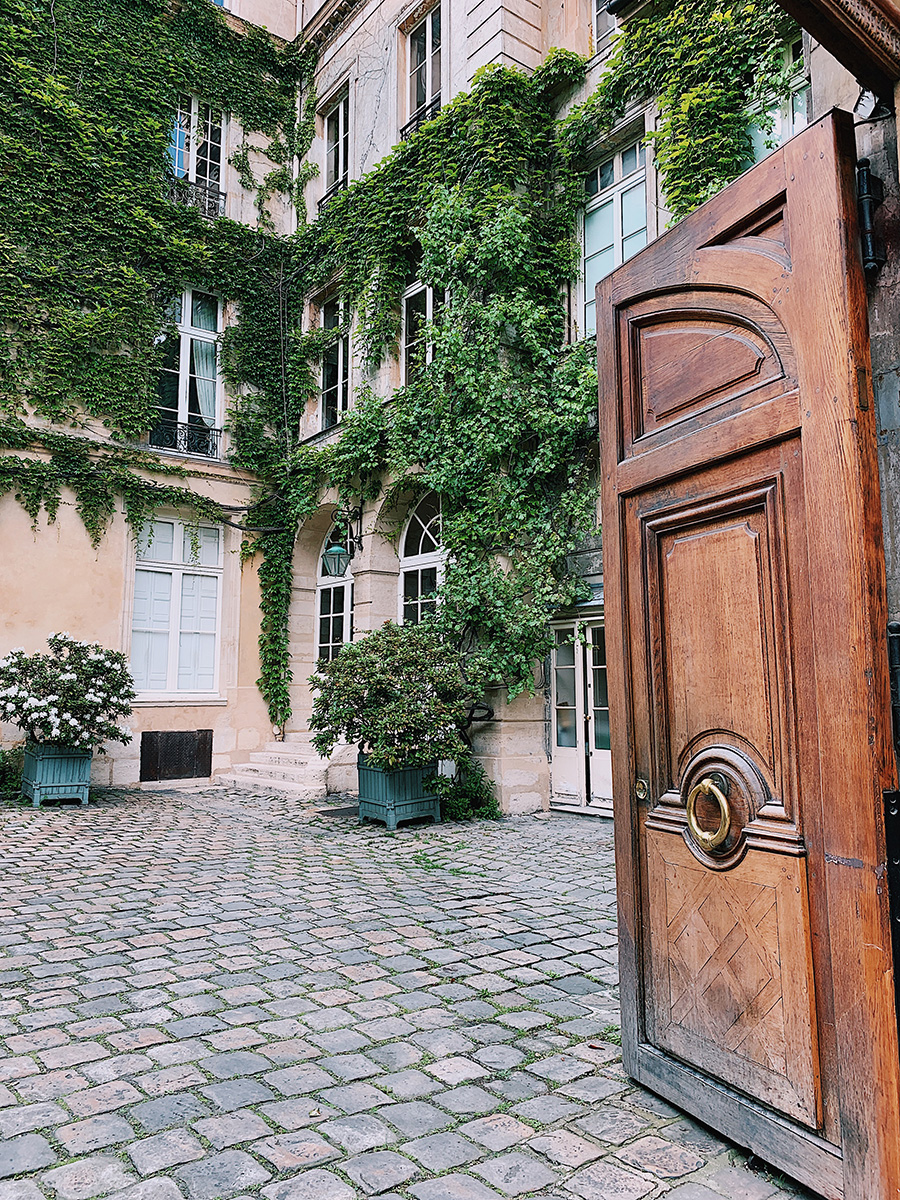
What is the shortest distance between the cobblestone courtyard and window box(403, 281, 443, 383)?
7163mm

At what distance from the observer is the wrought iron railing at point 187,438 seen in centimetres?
1218

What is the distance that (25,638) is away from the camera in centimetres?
1068

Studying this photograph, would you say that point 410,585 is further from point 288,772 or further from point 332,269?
point 332,269

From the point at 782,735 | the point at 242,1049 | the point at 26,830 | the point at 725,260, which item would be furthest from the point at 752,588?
the point at 26,830

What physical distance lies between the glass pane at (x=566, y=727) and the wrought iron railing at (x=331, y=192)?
8690 mm

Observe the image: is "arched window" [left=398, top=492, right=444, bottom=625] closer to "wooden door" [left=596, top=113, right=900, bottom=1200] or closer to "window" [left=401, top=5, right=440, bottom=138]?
"window" [left=401, top=5, right=440, bottom=138]

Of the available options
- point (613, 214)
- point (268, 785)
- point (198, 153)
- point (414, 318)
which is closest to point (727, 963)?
point (613, 214)

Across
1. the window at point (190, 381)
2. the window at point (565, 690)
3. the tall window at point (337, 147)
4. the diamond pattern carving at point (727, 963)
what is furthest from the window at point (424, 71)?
the diamond pattern carving at point (727, 963)

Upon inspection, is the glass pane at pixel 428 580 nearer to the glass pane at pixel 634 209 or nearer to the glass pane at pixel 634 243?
the glass pane at pixel 634 243

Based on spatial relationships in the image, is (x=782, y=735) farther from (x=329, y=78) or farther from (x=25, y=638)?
(x=329, y=78)

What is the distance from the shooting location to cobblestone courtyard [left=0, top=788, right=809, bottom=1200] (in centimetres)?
223

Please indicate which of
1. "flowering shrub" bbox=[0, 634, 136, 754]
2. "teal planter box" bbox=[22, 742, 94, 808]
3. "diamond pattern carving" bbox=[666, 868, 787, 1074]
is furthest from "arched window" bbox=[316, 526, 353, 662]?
"diamond pattern carving" bbox=[666, 868, 787, 1074]

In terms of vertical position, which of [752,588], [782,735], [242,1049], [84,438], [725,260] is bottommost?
[242,1049]

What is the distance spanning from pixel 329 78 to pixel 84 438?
23.9ft
